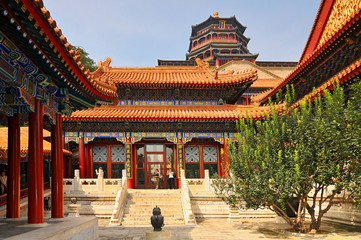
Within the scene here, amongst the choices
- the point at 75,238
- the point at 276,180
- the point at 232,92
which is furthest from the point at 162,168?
the point at 75,238

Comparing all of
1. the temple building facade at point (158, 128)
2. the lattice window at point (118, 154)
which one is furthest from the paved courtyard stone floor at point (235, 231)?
the lattice window at point (118, 154)

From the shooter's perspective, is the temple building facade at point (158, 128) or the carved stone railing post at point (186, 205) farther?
the temple building facade at point (158, 128)

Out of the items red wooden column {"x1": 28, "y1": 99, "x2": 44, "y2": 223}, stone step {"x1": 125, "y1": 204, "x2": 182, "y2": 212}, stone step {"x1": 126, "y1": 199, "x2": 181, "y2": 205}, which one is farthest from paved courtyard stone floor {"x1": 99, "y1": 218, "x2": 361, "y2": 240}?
red wooden column {"x1": 28, "y1": 99, "x2": 44, "y2": 223}

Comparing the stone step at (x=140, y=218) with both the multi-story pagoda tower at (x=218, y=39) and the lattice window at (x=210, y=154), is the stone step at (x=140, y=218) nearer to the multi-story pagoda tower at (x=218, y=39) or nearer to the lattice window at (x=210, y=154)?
the lattice window at (x=210, y=154)

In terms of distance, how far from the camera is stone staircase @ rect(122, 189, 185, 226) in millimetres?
11854

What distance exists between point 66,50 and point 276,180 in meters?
6.05

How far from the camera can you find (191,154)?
1727 centimetres

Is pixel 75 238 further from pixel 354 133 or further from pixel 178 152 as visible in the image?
pixel 178 152

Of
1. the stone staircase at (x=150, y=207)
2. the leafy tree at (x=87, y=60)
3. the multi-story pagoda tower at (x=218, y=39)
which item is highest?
the multi-story pagoda tower at (x=218, y=39)

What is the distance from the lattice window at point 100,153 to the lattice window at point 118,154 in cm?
42

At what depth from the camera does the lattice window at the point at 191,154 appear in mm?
17203

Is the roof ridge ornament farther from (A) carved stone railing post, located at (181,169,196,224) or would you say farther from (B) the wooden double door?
(A) carved stone railing post, located at (181,169,196,224)

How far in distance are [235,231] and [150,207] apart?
394 centimetres

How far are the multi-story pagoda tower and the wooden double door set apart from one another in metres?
26.9
